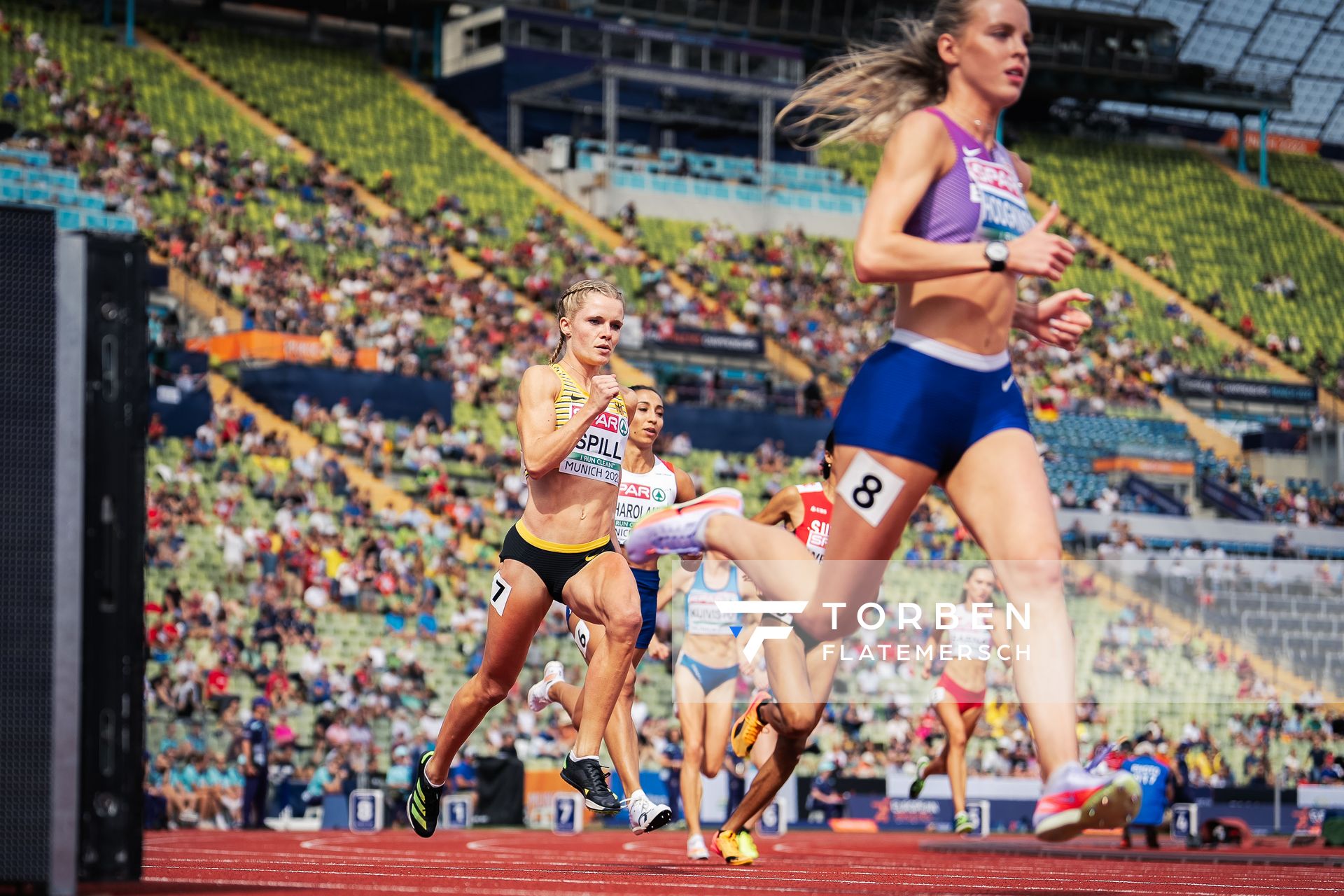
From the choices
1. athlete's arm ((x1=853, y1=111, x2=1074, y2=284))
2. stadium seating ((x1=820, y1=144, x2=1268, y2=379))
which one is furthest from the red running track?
stadium seating ((x1=820, y1=144, x2=1268, y2=379))

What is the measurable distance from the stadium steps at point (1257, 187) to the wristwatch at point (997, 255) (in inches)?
2158

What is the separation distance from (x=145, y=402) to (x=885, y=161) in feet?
9.35

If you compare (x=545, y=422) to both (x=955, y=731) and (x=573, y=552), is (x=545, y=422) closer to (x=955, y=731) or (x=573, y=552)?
(x=573, y=552)

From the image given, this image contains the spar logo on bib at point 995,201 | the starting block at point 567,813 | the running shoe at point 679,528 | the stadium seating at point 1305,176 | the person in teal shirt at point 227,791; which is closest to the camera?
the spar logo on bib at point 995,201

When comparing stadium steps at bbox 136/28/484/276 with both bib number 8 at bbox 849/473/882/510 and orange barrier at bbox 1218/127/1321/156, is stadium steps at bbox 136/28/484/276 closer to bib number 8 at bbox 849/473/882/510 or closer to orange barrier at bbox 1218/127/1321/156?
bib number 8 at bbox 849/473/882/510

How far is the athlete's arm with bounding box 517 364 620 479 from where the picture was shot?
892 centimetres

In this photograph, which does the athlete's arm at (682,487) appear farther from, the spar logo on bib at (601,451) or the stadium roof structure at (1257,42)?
the stadium roof structure at (1257,42)

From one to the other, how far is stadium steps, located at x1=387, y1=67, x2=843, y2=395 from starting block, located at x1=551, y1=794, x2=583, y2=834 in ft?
57.7

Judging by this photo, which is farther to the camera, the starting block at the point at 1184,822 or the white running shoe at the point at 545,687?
the starting block at the point at 1184,822

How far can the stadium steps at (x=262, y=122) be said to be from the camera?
39.9m

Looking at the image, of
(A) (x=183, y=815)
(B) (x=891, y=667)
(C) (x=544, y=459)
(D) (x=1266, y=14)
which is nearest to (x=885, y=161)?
(C) (x=544, y=459)

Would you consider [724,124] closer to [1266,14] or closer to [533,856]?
[1266,14]

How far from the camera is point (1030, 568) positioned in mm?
6734

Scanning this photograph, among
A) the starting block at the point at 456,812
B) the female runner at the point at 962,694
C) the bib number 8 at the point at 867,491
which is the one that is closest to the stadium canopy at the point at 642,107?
the starting block at the point at 456,812
